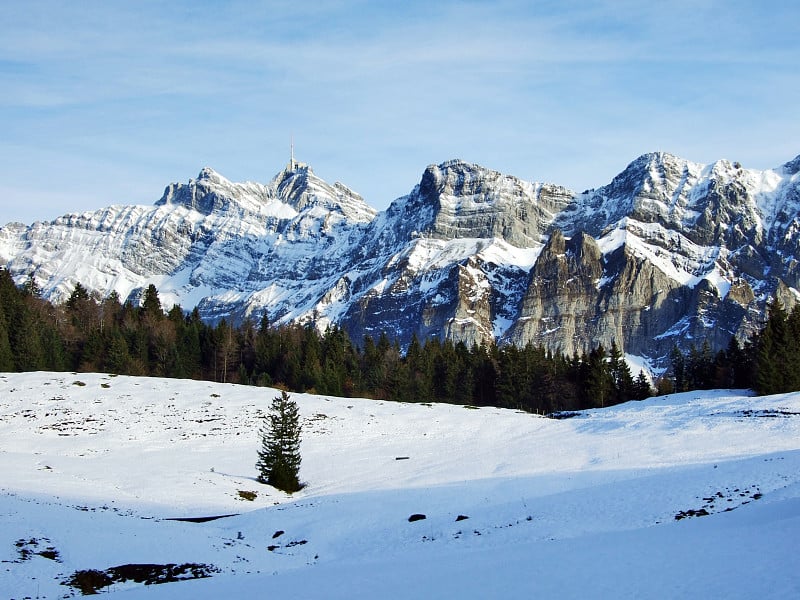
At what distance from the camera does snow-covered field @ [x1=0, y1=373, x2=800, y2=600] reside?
59.7 ft

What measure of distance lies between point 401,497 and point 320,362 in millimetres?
70245

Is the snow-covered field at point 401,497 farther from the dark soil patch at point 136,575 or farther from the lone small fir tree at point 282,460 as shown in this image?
the lone small fir tree at point 282,460

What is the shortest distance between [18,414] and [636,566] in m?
61.8

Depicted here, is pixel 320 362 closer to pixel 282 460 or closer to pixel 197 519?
pixel 282 460

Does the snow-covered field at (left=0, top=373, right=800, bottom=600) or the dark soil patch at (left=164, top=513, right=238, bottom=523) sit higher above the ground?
the snow-covered field at (left=0, top=373, right=800, bottom=600)

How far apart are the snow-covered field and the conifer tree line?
1795cm

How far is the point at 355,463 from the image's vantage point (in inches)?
2083

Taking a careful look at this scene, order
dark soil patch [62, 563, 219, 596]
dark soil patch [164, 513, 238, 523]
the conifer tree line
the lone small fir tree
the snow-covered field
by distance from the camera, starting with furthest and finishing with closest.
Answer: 1. the conifer tree line
2. the lone small fir tree
3. dark soil patch [164, 513, 238, 523]
4. dark soil patch [62, 563, 219, 596]
5. the snow-covered field

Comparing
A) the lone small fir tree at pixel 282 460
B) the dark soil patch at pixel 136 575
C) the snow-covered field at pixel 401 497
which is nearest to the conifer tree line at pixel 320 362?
the snow-covered field at pixel 401 497

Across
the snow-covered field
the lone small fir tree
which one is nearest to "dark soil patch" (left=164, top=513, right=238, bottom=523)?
the snow-covered field

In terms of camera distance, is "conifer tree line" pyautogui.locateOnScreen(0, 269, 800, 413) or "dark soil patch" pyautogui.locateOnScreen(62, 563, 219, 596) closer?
"dark soil patch" pyautogui.locateOnScreen(62, 563, 219, 596)

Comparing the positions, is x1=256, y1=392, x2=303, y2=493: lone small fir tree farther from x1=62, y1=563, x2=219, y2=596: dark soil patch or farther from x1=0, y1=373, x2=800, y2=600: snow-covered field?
x1=62, y1=563, x2=219, y2=596: dark soil patch


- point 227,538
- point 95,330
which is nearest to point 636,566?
point 227,538

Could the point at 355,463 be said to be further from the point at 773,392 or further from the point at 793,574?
the point at 773,392
